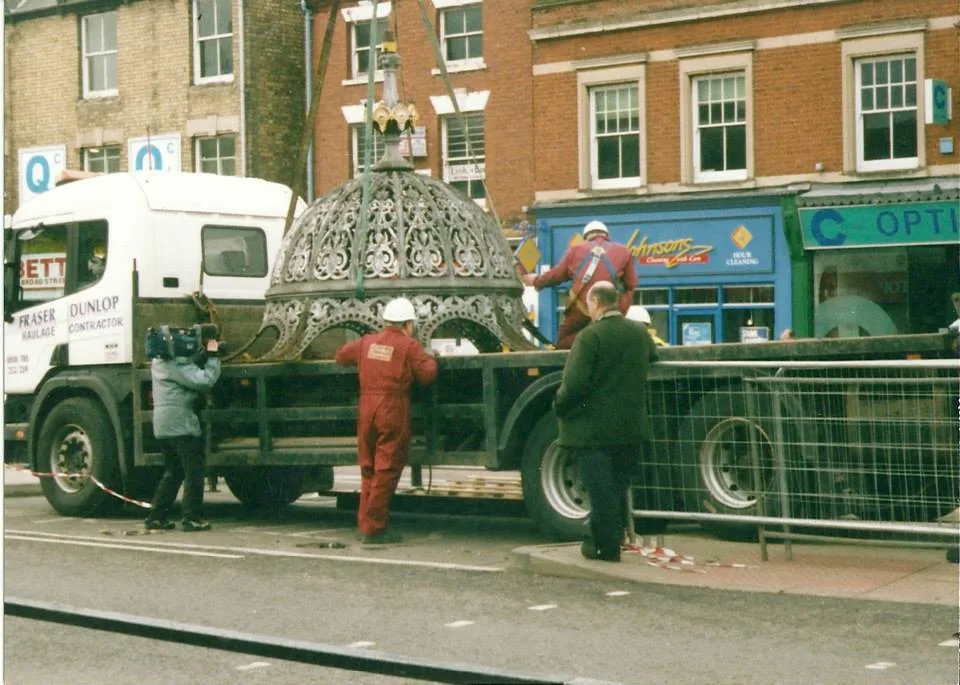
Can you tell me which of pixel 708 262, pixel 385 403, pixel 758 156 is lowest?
pixel 385 403

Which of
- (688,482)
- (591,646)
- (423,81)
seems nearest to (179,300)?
(688,482)

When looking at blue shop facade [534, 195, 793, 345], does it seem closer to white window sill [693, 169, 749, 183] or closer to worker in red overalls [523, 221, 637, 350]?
white window sill [693, 169, 749, 183]

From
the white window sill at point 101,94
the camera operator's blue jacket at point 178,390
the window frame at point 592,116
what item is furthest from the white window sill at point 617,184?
the camera operator's blue jacket at point 178,390

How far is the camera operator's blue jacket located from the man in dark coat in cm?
387

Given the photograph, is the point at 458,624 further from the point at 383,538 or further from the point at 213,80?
the point at 213,80

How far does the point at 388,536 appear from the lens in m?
11.9

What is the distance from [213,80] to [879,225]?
15103 millimetres

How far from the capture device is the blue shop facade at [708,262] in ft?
92.0

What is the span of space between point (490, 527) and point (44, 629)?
5.46m

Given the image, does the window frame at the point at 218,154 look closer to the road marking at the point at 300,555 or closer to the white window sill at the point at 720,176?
the white window sill at the point at 720,176

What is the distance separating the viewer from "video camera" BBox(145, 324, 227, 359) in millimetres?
12844

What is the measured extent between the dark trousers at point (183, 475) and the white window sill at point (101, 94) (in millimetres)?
24878

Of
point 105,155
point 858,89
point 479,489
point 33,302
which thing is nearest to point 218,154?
point 105,155

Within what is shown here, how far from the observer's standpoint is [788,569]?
32.1ft
